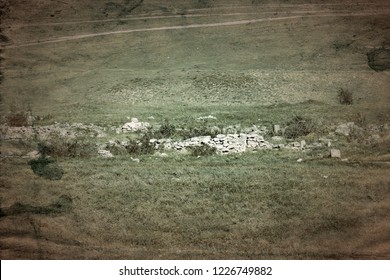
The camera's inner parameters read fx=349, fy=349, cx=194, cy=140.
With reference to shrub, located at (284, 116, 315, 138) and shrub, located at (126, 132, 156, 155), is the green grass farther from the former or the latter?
shrub, located at (284, 116, 315, 138)

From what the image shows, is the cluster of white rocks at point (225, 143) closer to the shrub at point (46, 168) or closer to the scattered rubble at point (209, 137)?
the scattered rubble at point (209, 137)

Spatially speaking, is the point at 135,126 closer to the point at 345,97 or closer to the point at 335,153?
the point at 335,153

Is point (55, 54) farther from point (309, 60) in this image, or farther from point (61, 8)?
point (309, 60)

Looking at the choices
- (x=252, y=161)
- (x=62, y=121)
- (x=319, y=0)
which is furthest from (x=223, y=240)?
(x=319, y=0)

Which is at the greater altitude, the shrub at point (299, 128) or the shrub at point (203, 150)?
the shrub at point (299, 128)

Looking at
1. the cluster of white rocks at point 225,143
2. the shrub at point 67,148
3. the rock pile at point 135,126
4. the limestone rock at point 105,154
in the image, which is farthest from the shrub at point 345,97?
the shrub at point 67,148

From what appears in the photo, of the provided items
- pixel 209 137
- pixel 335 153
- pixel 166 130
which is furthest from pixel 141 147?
pixel 335 153

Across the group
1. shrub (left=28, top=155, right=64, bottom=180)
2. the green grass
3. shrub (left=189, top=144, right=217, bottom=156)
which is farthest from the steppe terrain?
shrub (left=189, top=144, right=217, bottom=156)
